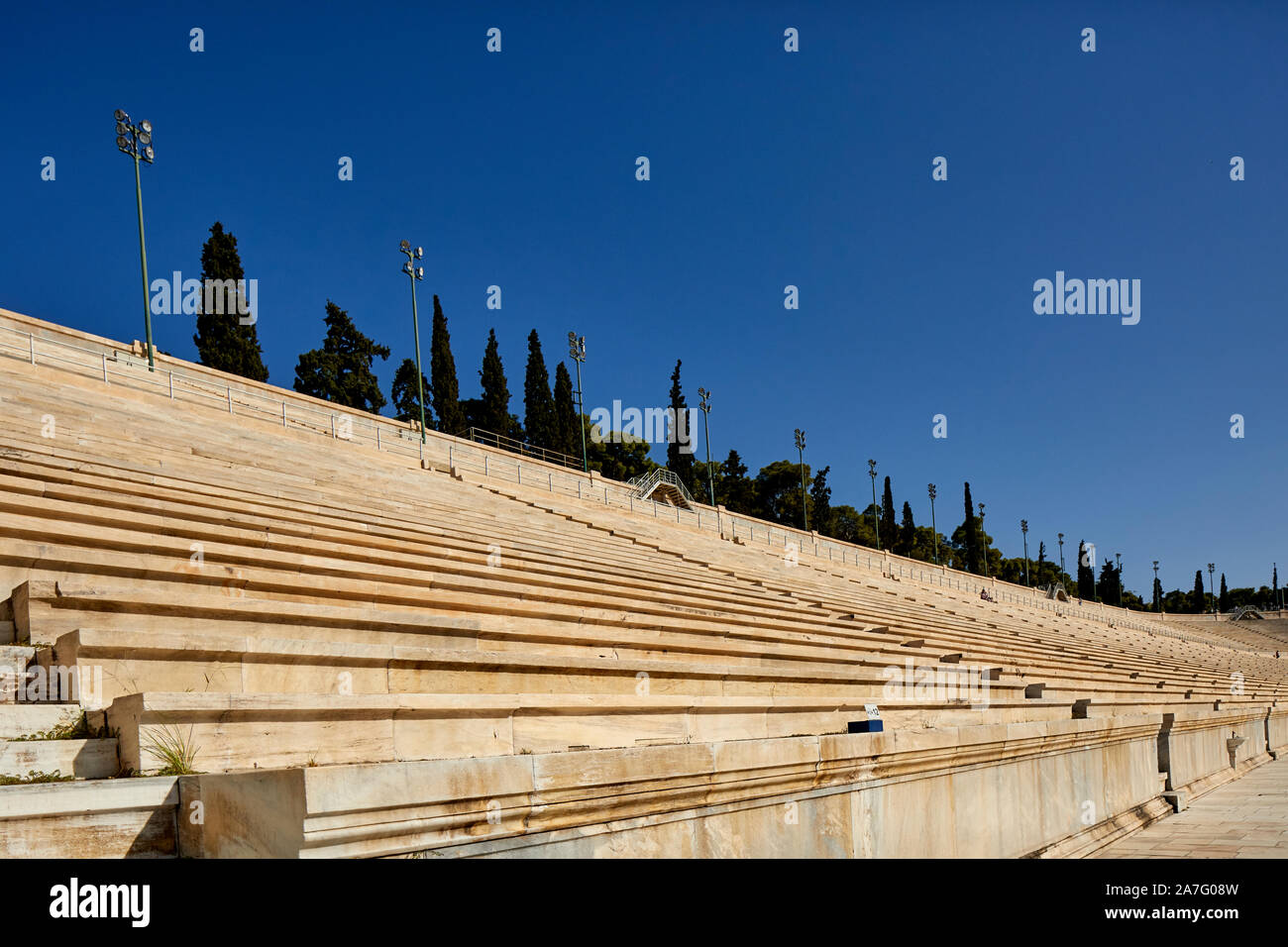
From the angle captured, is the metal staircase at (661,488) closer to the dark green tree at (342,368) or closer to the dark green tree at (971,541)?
the dark green tree at (342,368)

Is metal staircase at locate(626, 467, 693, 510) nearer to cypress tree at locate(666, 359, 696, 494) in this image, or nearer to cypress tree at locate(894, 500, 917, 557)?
cypress tree at locate(666, 359, 696, 494)

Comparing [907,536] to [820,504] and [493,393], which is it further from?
[493,393]

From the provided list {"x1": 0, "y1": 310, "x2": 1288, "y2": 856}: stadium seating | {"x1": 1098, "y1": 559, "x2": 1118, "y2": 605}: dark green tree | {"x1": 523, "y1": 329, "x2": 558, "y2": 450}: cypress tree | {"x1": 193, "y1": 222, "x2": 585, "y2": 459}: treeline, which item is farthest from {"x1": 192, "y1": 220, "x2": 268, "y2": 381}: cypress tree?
{"x1": 1098, "y1": 559, "x2": 1118, "y2": 605}: dark green tree

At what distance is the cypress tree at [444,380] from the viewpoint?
42875 millimetres

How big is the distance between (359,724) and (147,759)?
2.50 ft

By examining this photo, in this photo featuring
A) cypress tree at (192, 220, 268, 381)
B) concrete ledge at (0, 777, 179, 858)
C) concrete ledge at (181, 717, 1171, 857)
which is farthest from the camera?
cypress tree at (192, 220, 268, 381)

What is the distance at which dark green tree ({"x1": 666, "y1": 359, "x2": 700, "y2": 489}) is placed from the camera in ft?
172

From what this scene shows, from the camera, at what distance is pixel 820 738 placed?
4016 millimetres

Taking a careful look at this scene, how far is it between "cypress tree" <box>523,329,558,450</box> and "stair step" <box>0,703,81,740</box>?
144 ft

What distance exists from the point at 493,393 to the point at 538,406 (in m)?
2.91

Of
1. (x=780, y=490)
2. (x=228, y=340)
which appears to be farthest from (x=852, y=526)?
(x=228, y=340)

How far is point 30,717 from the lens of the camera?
3188 mm

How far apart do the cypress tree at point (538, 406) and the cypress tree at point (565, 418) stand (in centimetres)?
41
